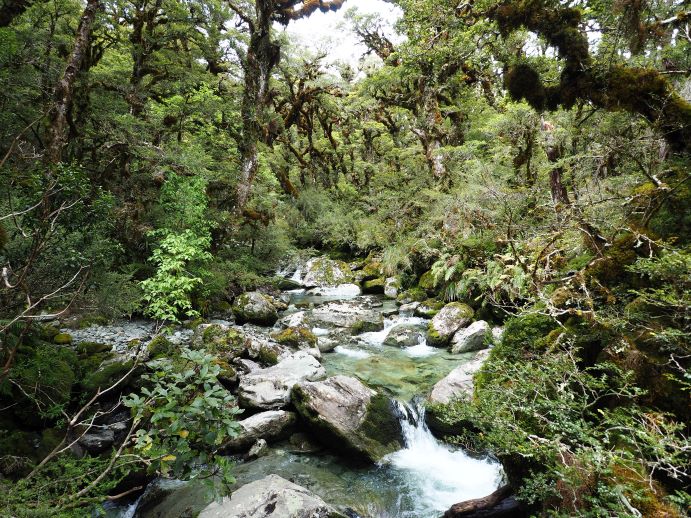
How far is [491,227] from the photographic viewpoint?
9586 mm

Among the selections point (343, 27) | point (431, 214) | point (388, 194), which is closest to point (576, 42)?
point (431, 214)

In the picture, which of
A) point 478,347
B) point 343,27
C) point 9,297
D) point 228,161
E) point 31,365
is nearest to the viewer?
point 9,297

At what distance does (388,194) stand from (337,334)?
972cm

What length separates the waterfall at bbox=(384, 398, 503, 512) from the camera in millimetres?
4625

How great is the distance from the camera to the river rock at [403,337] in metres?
9.52

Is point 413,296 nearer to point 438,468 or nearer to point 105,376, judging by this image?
point 438,468

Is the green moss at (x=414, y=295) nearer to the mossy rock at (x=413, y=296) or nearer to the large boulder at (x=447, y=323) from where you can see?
the mossy rock at (x=413, y=296)

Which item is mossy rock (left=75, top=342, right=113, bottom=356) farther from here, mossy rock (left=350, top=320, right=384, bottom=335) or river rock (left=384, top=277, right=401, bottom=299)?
river rock (left=384, top=277, right=401, bottom=299)

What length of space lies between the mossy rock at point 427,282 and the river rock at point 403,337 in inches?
129

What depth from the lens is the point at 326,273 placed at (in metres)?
17.4

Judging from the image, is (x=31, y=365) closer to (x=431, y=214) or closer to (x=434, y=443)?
(x=434, y=443)

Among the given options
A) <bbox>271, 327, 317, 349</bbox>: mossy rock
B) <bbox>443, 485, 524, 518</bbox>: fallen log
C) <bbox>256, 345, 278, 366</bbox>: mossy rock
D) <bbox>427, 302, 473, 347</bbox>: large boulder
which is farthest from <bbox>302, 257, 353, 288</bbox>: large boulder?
<bbox>443, 485, 524, 518</bbox>: fallen log

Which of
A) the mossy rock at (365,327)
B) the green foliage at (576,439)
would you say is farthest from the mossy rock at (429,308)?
the green foliage at (576,439)

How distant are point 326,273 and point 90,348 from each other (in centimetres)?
1163
